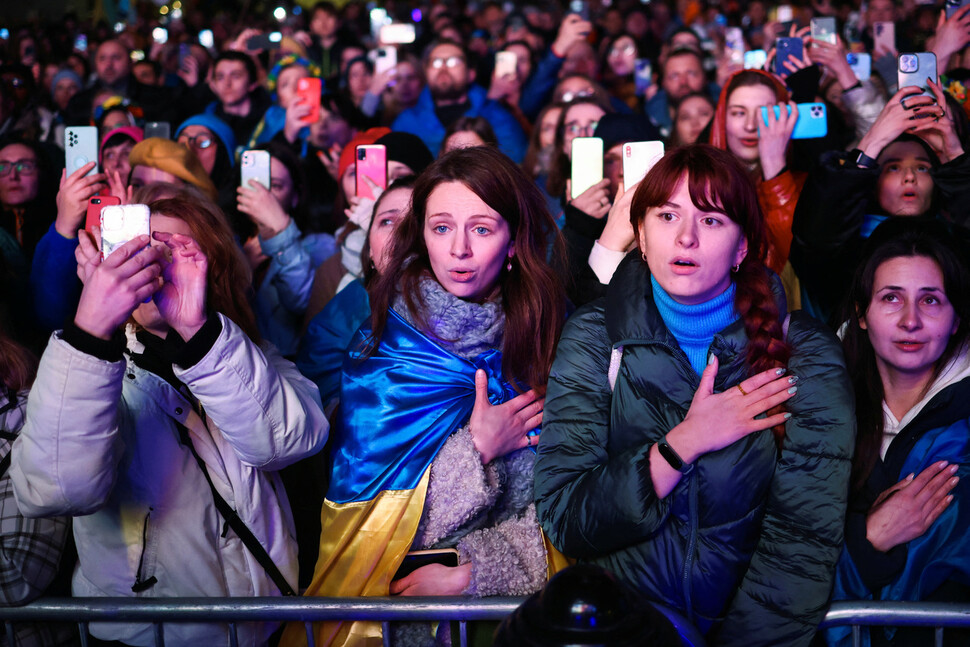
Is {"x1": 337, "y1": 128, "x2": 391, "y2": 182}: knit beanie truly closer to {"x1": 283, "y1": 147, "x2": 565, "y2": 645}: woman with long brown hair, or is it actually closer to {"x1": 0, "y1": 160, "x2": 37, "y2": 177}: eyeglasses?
{"x1": 0, "y1": 160, "x2": 37, "y2": 177}: eyeglasses

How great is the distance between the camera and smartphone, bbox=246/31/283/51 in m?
7.05

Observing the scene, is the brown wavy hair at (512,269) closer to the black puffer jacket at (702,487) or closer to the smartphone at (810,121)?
the black puffer jacket at (702,487)

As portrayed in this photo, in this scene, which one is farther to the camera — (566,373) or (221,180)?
(221,180)

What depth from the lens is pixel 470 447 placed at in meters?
2.42

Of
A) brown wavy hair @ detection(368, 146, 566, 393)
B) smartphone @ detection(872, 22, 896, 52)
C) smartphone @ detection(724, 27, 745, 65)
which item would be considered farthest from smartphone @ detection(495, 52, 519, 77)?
brown wavy hair @ detection(368, 146, 566, 393)

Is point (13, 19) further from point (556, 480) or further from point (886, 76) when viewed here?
point (556, 480)

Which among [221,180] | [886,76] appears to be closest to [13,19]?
[221,180]

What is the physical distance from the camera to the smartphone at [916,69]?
3340 millimetres

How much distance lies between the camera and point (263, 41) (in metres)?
7.07

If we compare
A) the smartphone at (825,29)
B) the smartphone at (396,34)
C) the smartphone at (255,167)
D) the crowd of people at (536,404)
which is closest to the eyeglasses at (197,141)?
the smartphone at (255,167)

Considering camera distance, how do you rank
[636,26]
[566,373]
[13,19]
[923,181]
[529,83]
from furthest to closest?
[13,19], [636,26], [529,83], [923,181], [566,373]

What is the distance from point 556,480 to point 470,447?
1.15 ft

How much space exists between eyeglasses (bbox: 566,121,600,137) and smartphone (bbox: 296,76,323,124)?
161 centimetres

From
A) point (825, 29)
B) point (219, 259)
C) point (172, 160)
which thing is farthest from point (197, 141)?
point (825, 29)
